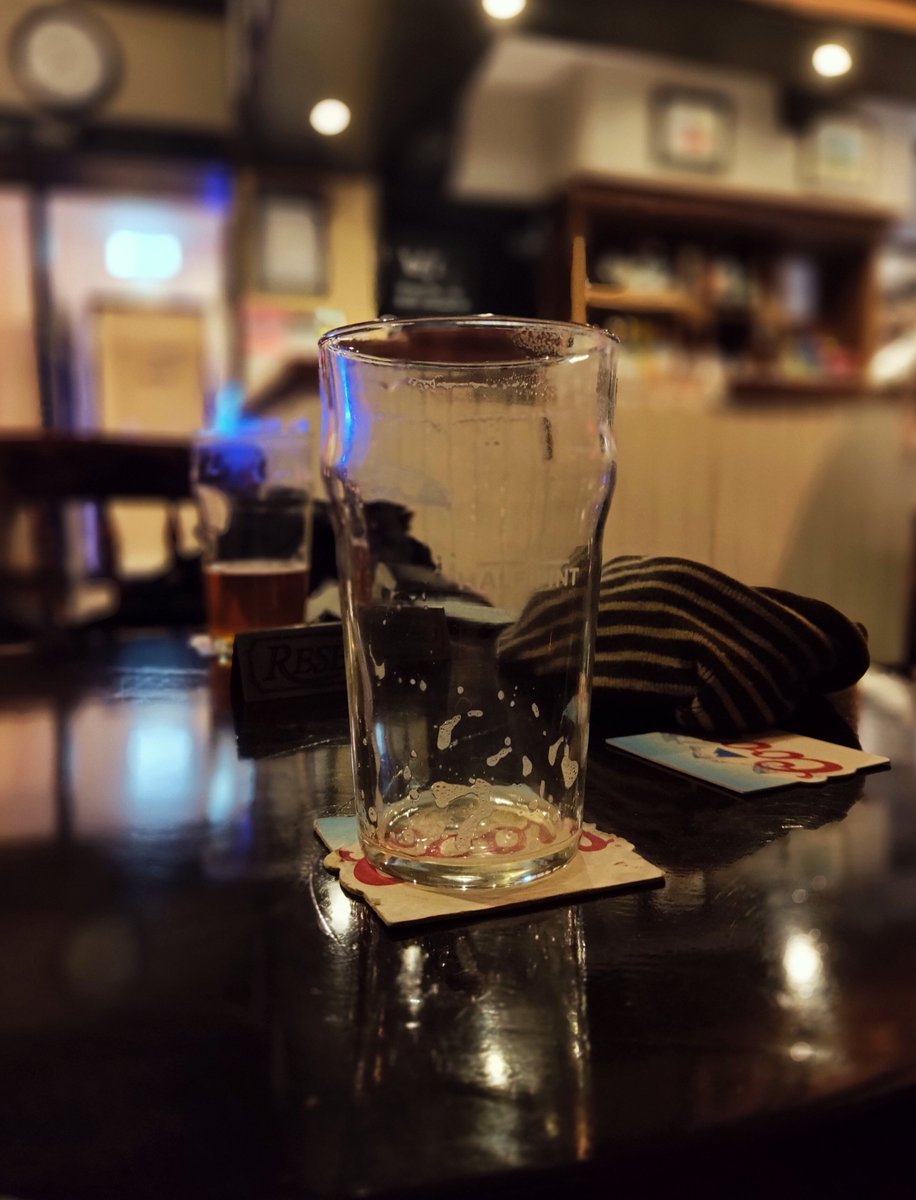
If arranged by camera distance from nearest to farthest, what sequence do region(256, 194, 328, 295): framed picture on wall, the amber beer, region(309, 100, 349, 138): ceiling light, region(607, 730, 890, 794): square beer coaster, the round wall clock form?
region(607, 730, 890, 794): square beer coaster
the amber beer
region(309, 100, 349, 138): ceiling light
the round wall clock
region(256, 194, 328, 295): framed picture on wall

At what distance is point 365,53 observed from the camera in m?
3.11

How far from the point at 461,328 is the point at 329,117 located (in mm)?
3767

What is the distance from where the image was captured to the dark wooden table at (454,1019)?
0.21m

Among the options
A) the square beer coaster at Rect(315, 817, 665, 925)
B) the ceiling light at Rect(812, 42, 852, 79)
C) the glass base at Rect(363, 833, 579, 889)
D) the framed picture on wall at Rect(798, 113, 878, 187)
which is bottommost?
the square beer coaster at Rect(315, 817, 665, 925)

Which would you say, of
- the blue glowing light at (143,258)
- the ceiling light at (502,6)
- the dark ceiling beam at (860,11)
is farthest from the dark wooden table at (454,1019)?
the blue glowing light at (143,258)

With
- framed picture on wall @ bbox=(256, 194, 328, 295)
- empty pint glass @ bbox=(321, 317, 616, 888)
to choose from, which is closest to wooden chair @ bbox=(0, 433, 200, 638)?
empty pint glass @ bbox=(321, 317, 616, 888)

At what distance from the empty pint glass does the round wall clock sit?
4306 millimetres

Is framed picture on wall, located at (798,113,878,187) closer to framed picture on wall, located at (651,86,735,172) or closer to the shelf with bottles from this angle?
the shelf with bottles

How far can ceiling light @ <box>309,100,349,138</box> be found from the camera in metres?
3.61

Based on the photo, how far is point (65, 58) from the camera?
3.94 metres

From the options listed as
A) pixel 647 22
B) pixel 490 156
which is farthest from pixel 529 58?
pixel 647 22

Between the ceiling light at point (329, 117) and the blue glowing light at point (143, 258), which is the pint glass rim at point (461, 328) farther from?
the blue glowing light at point (143, 258)

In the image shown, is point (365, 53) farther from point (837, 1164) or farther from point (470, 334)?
point (837, 1164)

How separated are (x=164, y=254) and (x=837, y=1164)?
7.08 m
